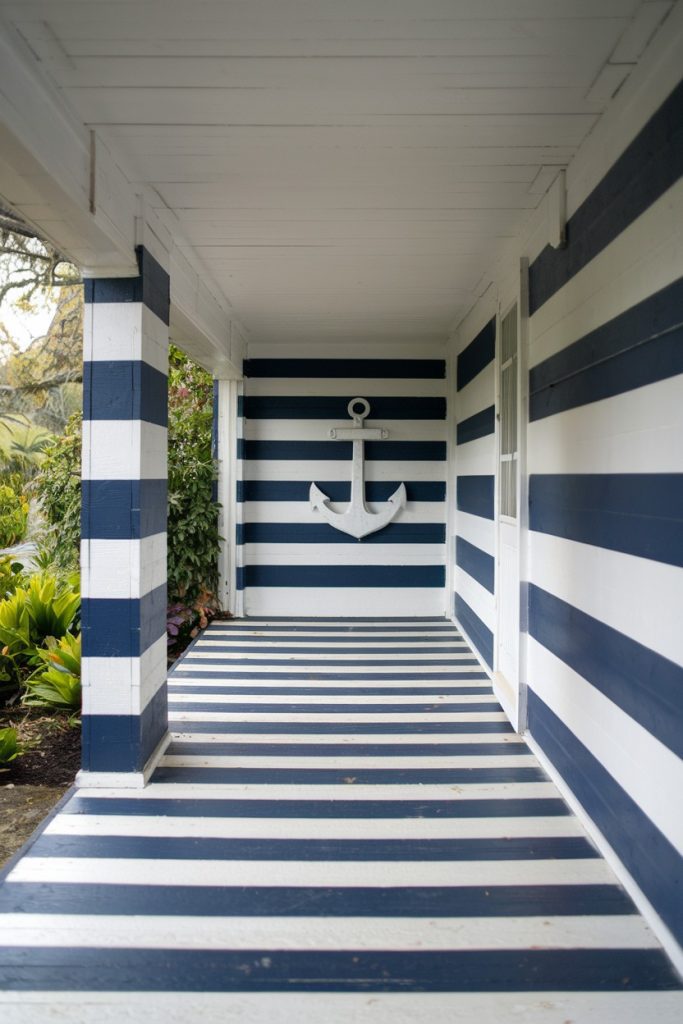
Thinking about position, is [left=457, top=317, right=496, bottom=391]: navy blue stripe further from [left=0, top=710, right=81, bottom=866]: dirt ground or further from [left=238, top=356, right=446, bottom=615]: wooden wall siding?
[left=0, top=710, right=81, bottom=866]: dirt ground

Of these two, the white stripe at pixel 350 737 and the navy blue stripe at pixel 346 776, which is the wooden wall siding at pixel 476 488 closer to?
the white stripe at pixel 350 737

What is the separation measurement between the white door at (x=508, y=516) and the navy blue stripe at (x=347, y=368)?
7.79ft

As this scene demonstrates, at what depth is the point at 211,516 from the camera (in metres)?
6.16

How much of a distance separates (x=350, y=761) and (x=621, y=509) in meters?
1.71

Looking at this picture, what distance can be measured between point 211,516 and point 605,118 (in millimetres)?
4414

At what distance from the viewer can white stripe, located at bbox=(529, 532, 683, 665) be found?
6.47 ft

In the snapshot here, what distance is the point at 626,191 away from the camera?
2309 millimetres

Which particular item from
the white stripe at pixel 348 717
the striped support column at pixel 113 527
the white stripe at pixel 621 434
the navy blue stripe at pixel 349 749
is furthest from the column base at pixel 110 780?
the white stripe at pixel 621 434

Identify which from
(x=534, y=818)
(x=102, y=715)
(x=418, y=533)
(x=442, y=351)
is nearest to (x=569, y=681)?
(x=534, y=818)

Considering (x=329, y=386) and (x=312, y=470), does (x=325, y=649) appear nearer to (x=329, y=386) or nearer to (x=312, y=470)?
(x=312, y=470)

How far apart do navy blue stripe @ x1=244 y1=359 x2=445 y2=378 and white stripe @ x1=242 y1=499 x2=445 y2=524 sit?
885mm

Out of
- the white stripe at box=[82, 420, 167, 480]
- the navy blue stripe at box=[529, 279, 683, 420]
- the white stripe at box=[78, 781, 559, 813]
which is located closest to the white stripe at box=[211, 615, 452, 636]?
the white stripe at box=[78, 781, 559, 813]

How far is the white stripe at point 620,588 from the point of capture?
197 centimetres

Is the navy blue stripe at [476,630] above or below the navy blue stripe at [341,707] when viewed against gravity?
above
